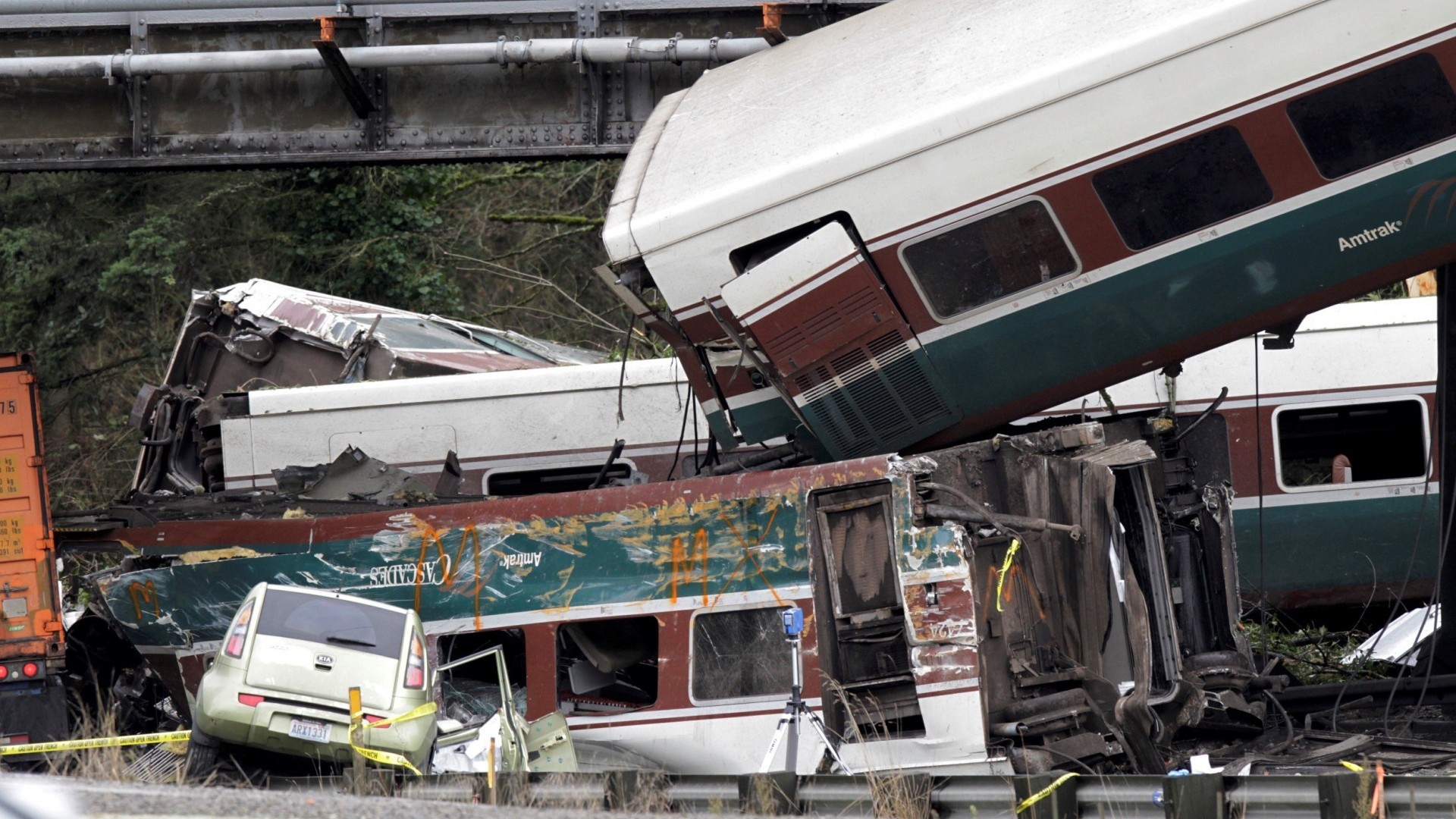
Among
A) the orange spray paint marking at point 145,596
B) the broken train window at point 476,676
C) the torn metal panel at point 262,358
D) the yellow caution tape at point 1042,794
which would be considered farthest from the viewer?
the torn metal panel at point 262,358

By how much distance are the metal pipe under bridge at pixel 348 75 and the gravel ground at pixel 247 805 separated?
6.30 m

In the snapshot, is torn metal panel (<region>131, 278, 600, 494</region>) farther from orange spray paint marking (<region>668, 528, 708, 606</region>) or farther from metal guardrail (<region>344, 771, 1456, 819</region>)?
metal guardrail (<region>344, 771, 1456, 819</region>)

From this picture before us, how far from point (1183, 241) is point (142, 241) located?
55.1ft

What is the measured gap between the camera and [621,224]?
30.6 feet

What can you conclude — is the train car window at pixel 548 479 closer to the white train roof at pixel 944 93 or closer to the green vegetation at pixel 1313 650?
the white train roof at pixel 944 93

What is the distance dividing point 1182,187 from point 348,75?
648 cm

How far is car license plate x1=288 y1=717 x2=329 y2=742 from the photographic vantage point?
27.9 feet

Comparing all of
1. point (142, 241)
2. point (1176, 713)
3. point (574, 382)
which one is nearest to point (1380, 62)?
point (1176, 713)

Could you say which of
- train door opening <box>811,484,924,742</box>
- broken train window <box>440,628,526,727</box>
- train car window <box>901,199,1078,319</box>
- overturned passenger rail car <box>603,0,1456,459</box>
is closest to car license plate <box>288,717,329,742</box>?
broken train window <box>440,628,526,727</box>

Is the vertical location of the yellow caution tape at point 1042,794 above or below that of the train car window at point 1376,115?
below

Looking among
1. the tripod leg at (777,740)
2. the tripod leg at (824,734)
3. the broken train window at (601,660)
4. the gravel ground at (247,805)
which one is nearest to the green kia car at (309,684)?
the broken train window at (601,660)

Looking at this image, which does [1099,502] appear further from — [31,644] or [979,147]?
[31,644]

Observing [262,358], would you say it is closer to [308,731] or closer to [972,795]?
[308,731]

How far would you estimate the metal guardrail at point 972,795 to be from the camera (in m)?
6.43
